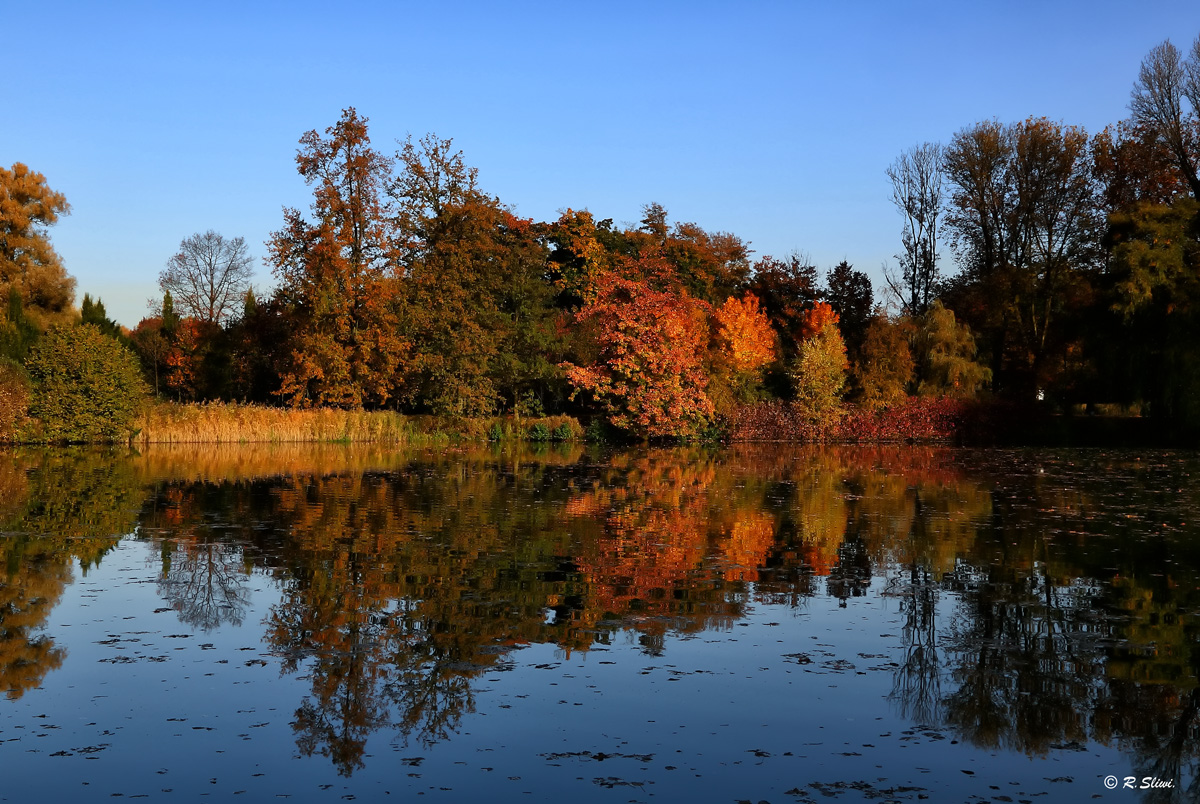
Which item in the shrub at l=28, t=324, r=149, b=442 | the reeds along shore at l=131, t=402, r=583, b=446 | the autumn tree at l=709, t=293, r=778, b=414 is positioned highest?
the autumn tree at l=709, t=293, r=778, b=414

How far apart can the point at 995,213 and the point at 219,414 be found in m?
38.6

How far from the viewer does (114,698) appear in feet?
20.6

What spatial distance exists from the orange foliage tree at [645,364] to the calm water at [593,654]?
2120 cm

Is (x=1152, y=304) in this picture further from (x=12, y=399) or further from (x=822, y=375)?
(x=12, y=399)

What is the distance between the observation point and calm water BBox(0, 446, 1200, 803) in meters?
5.24

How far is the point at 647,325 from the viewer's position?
3709 cm

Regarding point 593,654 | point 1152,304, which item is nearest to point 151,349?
point 1152,304

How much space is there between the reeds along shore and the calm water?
1889 centimetres

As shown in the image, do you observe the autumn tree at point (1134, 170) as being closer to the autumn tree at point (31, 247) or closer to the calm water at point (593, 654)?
the calm water at point (593, 654)

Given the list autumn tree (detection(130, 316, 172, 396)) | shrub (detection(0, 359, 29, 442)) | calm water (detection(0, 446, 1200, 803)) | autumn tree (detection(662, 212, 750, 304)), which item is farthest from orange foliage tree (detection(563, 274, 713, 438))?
autumn tree (detection(130, 316, 172, 396))

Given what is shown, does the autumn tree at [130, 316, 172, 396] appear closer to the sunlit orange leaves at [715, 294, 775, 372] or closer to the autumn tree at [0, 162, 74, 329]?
the autumn tree at [0, 162, 74, 329]

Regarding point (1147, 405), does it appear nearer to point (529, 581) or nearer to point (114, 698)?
point (529, 581)

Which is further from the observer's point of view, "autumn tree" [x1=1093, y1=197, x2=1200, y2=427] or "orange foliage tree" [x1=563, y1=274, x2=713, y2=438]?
"orange foliage tree" [x1=563, y1=274, x2=713, y2=438]

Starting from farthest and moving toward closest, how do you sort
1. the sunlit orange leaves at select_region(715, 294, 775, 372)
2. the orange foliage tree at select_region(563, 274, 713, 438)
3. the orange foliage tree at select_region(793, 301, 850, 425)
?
the sunlit orange leaves at select_region(715, 294, 775, 372) < the orange foliage tree at select_region(793, 301, 850, 425) < the orange foliage tree at select_region(563, 274, 713, 438)
